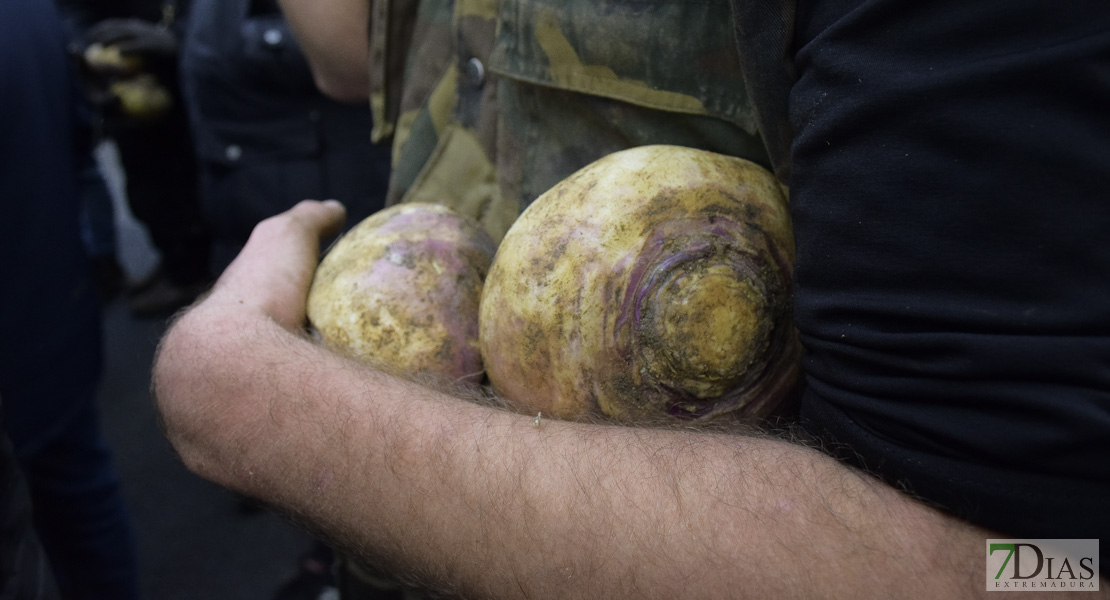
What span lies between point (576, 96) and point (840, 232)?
2.19 feet

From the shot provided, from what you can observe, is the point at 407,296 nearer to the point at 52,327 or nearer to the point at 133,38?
the point at 52,327

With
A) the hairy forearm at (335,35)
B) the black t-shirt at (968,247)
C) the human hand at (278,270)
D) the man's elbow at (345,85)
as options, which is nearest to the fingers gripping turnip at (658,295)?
the black t-shirt at (968,247)

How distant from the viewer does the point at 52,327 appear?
2373mm

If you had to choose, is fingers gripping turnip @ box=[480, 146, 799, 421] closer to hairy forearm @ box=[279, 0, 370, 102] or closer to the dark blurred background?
hairy forearm @ box=[279, 0, 370, 102]

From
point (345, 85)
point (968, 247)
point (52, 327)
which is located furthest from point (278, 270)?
point (52, 327)

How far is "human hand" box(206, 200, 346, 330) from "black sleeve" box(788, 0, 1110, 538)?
0.94 meters

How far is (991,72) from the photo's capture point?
0.66 m

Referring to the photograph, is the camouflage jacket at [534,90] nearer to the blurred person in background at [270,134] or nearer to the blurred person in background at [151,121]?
the blurred person in background at [270,134]

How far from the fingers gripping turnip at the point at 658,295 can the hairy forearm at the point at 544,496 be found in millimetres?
119

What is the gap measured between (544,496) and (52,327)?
2.19m

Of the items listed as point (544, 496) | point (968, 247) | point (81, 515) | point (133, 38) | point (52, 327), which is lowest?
point (81, 515)

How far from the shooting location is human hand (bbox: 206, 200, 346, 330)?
Result: 1336 millimetres

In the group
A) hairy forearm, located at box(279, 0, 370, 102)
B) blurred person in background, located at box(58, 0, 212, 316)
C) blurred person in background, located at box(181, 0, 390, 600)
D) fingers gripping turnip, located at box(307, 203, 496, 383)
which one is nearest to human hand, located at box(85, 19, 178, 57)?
blurred person in background, located at box(58, 0, 212, 316)

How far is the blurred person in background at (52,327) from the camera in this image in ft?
7.08
